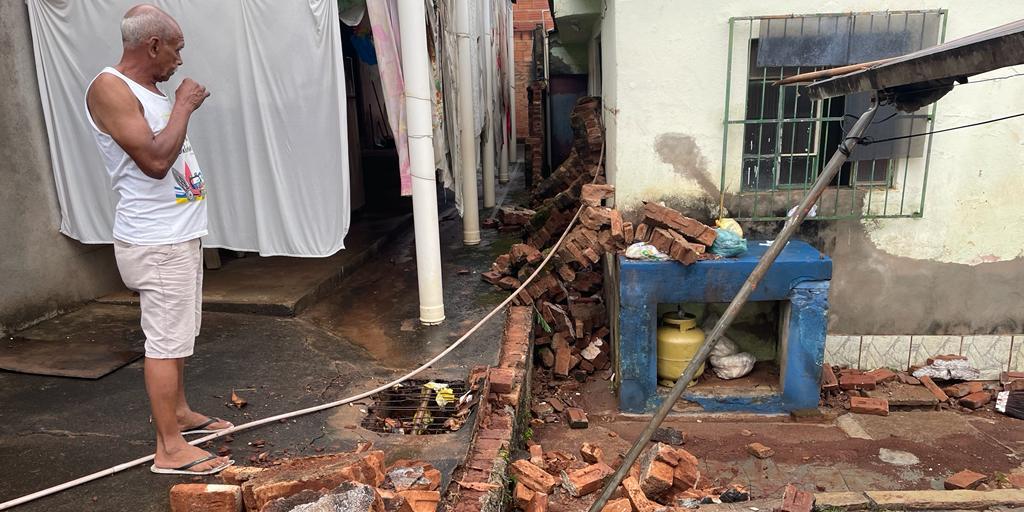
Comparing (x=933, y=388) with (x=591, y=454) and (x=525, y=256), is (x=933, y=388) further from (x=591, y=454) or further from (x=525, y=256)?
(x=525, y=256)

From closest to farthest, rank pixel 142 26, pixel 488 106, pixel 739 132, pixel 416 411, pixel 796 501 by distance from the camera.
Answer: pixel 142 26
pixel 796 501
pixel 416 411
pixel 739 132
pixel 488 106

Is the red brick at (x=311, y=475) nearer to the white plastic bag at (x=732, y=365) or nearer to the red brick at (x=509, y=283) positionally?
the red brick at (x=509, y=283)

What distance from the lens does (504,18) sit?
1272cm

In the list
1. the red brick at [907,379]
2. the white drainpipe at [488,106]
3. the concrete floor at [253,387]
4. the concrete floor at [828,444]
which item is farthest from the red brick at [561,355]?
the white drainpipe at [488,106]

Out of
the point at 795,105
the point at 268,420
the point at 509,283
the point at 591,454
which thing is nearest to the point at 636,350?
the point at 591,454

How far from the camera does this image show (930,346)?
6039 millimetres

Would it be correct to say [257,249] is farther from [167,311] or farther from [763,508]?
[763,508]

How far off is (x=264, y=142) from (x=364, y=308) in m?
1.65

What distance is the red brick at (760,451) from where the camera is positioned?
192 inches

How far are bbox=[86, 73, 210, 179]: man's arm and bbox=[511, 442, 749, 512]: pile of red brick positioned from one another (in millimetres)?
2468

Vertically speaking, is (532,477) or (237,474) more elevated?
(237,474)

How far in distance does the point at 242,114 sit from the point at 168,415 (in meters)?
2.62

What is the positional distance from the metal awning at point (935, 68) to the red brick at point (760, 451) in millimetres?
2725

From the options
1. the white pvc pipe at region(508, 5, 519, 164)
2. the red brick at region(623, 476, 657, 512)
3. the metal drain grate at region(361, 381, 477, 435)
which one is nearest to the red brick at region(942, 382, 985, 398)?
the red brick at region(623, 476, 657, 512)
